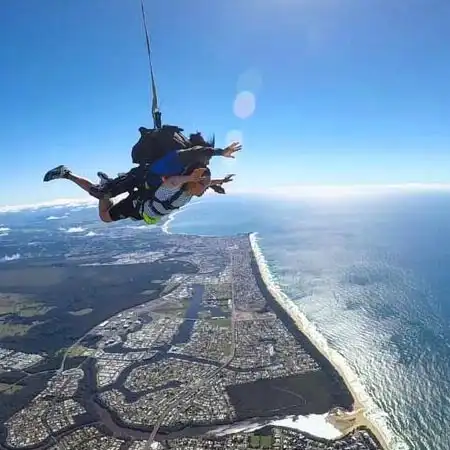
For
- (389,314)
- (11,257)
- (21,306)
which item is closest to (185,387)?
(389,314)

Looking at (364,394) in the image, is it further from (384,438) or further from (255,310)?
(255,310)

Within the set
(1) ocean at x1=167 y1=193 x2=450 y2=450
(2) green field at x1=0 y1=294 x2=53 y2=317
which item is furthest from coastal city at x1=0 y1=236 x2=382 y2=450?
(2) green field at x1=0 y1=294 x2=53 y2=317

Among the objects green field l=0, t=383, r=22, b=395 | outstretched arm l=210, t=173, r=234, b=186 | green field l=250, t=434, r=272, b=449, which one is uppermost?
outstretched arm l=210, t=173, r=234, b=186

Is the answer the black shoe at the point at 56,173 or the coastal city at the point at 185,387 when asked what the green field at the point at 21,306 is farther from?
the black shoe at the point at 56,173

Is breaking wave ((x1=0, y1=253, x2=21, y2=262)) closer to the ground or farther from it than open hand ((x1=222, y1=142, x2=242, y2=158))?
closer to the ground

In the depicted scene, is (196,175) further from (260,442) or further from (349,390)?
(349,390)

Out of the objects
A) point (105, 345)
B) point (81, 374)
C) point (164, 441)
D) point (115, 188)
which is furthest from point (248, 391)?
point (115, 188)

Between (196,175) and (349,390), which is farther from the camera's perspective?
(349,390)

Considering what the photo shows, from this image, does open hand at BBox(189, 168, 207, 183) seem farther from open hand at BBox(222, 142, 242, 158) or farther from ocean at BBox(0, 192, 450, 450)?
ocean at BBox(0, 192, 450, 450)
